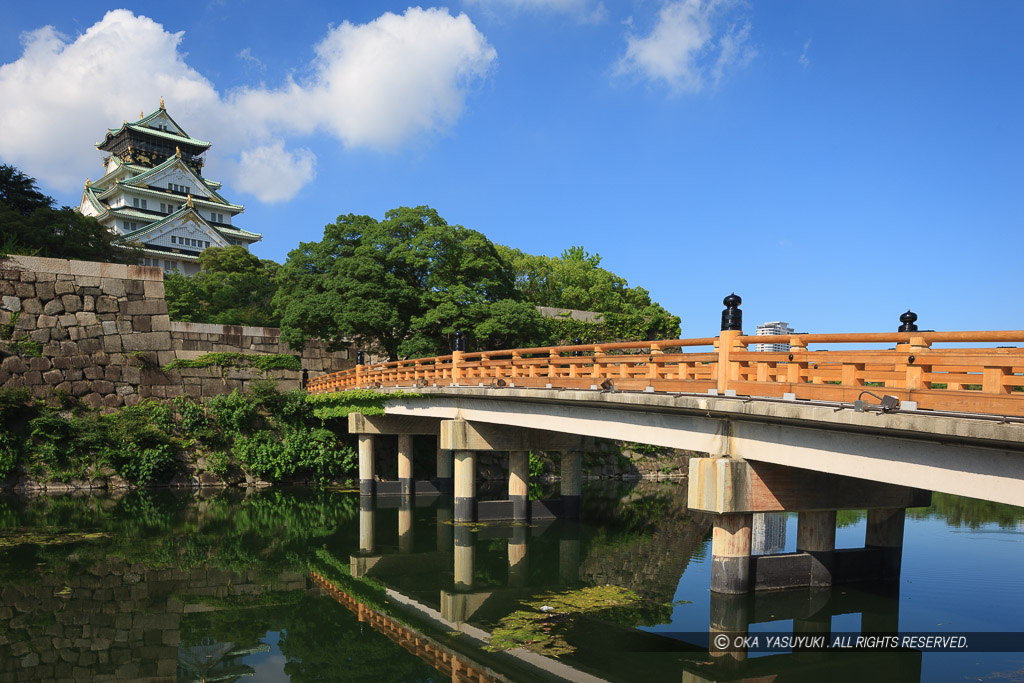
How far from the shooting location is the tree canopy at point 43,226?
115 feet

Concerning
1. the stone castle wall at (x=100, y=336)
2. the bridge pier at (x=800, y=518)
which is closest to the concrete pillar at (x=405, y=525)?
the bridge pier at (x=800, y=518)

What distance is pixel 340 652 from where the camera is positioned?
38.8 feet

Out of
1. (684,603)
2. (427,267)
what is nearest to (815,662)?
(684,603)

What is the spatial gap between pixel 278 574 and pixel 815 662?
11.3 metres

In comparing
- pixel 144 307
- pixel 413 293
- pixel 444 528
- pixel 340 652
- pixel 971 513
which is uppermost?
pixel 413 293

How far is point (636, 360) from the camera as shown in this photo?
1470 cm

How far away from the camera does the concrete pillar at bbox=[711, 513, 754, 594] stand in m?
12.1

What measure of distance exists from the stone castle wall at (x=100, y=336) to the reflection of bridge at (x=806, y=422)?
18.4m

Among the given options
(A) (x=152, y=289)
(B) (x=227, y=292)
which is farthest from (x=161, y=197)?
(A) (x=152, y=289)

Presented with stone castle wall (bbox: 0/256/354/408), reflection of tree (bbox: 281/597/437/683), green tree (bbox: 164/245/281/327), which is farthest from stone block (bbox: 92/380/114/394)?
reflection of tree (bbox: 281/597/437/683)

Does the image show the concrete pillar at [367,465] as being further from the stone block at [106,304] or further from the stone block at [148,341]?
the stone block at [106,304]

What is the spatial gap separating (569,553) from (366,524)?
23.4 ft

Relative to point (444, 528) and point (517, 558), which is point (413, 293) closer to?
point (444, 528)

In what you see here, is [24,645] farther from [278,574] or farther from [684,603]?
[684,603]
